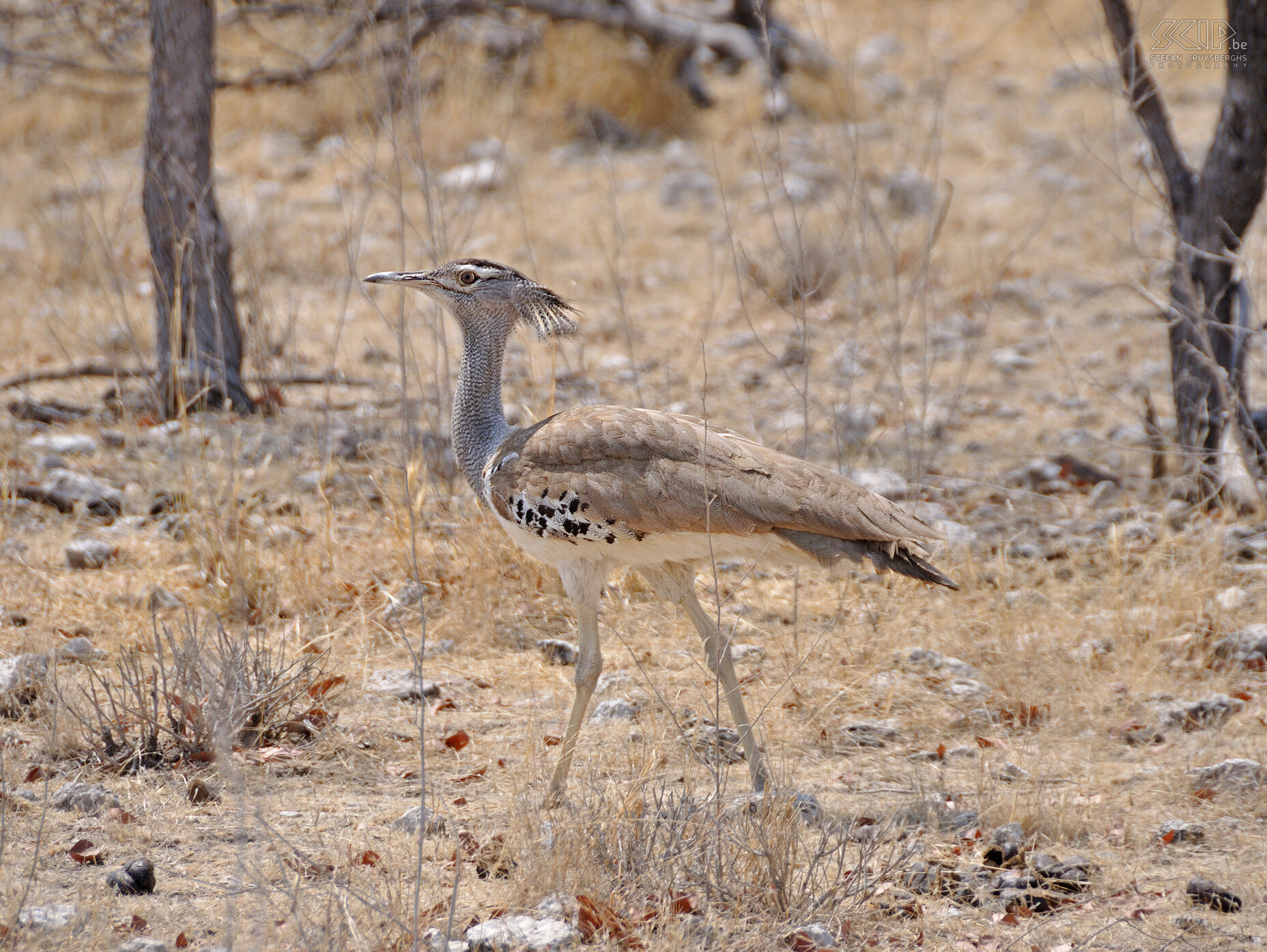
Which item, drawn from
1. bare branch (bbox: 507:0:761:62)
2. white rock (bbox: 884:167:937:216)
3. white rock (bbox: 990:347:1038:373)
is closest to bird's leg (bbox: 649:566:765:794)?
white rock (bbox: 990:347:1038:373)

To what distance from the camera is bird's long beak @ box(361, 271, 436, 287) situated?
11.2 feet

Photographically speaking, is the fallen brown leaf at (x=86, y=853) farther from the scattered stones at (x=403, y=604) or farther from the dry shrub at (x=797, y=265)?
the dry shrub at (x=797, y=265)

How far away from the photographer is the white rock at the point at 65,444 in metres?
5.30

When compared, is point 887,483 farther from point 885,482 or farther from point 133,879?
point 133,879

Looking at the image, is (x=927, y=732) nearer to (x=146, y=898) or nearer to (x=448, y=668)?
(x=448, y=668)

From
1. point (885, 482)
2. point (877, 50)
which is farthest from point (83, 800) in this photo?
point (877, 50)

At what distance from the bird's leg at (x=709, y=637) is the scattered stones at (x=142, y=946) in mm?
1428

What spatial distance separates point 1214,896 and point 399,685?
219cm

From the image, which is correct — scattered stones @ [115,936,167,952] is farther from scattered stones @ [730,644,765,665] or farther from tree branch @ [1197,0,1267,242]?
tree branch @ [1197,0,1267,242]

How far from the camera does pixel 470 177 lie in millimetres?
8477

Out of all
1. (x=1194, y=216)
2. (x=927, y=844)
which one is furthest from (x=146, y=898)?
(x=1194, y=216)

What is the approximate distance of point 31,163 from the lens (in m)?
9.12

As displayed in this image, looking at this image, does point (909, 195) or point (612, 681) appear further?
point (909, 195)

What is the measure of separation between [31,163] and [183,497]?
571cm
